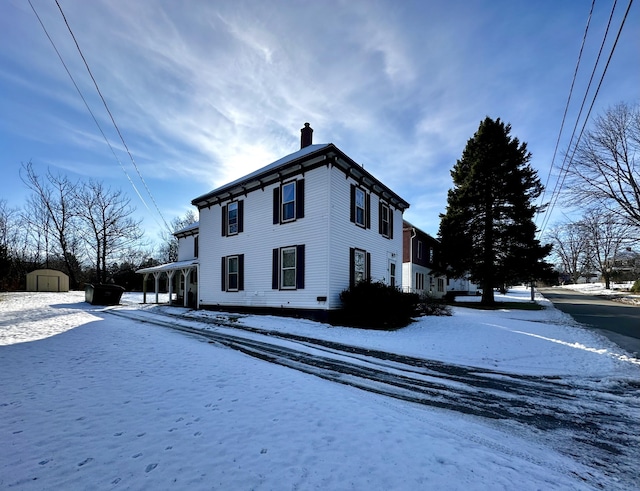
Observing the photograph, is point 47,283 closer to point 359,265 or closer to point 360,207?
point 359,265

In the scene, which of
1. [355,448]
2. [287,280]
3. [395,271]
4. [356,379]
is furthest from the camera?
[395,271]

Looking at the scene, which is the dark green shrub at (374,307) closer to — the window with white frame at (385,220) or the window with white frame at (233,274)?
the window with white frame at (385,220)

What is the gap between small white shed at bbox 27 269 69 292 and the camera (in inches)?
1252

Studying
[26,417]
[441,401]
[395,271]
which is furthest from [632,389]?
[395,271]

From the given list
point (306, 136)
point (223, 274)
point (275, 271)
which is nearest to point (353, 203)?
point (275, 271)

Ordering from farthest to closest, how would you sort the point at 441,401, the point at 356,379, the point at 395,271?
the point at 395,271
the point at 356,379
the point at 441,401

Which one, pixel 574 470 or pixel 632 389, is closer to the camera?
pixel 574 470

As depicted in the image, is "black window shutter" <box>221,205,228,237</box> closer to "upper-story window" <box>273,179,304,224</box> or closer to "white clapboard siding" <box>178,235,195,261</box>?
"upper-story window" <box>273,179,304,224</box>

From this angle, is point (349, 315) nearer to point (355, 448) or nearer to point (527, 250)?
point (355, 448)

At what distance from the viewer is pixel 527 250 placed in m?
20.8

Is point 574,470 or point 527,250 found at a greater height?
point 527,250

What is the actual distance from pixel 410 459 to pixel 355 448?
51 centimetres

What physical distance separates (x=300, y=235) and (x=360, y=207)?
3.39 metres

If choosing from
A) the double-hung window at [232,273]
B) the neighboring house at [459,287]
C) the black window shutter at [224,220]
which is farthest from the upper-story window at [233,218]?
the neighboring house at [459,287]
